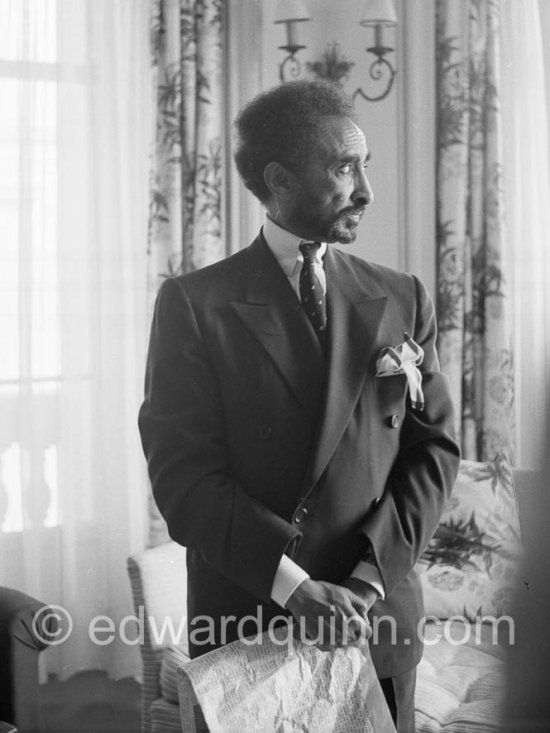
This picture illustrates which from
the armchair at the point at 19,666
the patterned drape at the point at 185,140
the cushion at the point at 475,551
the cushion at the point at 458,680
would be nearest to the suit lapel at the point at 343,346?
the cushion at the point at 458,680

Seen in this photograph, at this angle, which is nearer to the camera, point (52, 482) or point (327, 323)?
point (327, 323)

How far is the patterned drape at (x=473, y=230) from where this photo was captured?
9.84ft

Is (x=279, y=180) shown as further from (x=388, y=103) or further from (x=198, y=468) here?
(x=388, y=103)

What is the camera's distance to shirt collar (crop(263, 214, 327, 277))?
1.46m

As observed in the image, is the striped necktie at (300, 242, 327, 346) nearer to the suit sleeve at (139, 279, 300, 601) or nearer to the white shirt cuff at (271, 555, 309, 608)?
the suit sleeve at (139, 279, 300, 601)

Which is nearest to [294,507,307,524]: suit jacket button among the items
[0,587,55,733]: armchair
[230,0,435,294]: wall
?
[0,587,55,733]: armchair

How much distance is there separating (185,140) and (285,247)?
161 cm

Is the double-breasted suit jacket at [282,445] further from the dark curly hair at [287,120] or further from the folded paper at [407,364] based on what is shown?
the dark curly hair at [287,120]

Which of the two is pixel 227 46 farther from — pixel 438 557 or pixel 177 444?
pixel 177 444

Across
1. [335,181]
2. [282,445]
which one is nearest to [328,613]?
[282,445]

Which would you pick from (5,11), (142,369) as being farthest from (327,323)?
(5,11)

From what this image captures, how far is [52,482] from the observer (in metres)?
3.05

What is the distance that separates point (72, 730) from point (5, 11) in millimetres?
Answer: 2087

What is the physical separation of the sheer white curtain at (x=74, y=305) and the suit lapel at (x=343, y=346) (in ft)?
5.30
